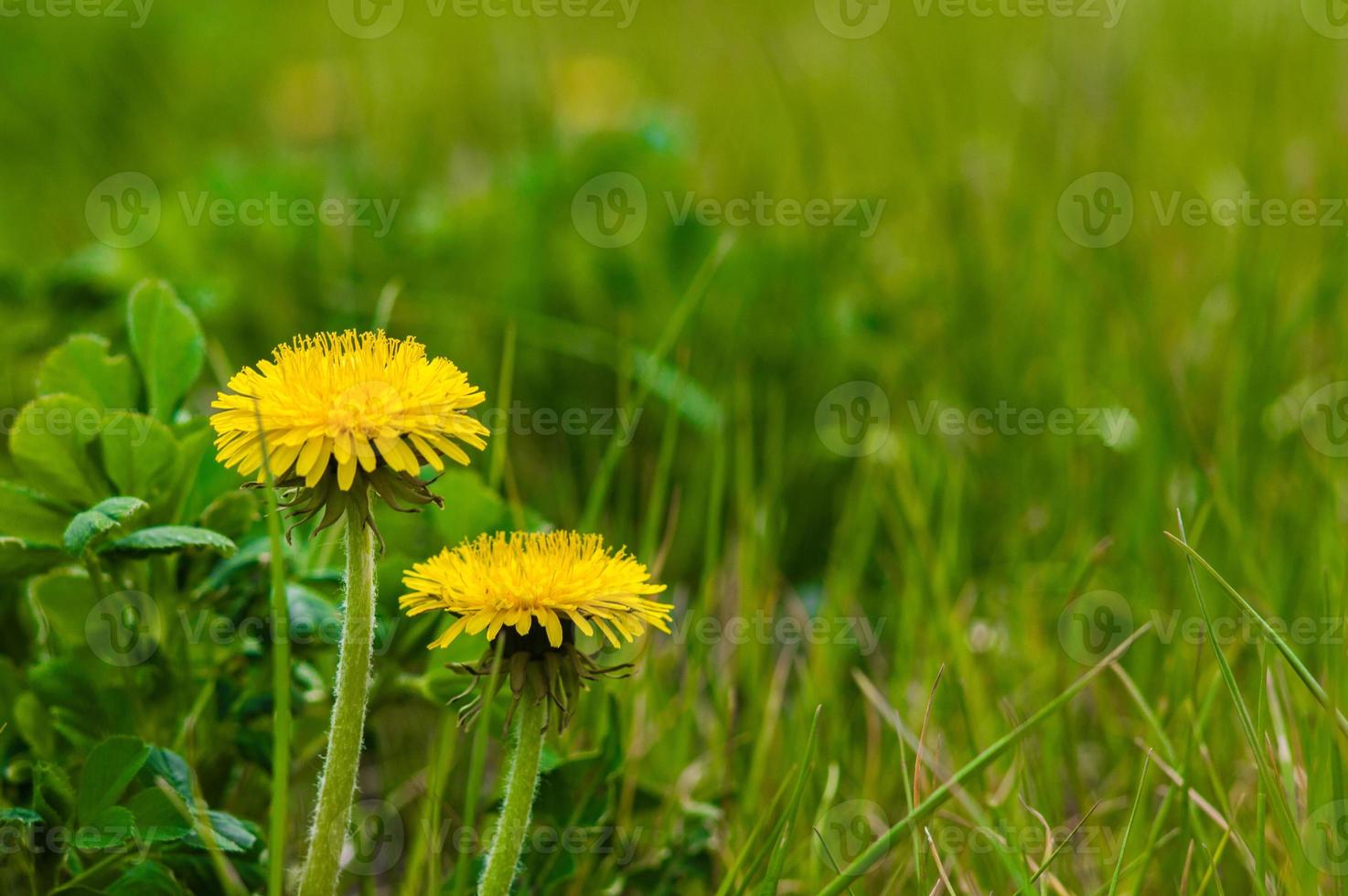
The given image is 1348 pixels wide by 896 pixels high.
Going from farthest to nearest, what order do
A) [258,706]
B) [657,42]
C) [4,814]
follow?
[657,42]
[258,706]
[4,814]

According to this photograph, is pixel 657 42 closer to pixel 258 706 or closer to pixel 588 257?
pixel 588 257

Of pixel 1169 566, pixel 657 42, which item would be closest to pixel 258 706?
A: pixel 1169 566

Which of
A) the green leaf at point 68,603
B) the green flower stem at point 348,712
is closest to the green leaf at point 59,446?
the green leaf at point 68,603

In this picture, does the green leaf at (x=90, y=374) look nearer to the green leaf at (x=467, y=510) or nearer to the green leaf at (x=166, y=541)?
the green leaf at (x=166, y=541)

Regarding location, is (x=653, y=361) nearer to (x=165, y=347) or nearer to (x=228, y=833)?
(x=165, y=347)

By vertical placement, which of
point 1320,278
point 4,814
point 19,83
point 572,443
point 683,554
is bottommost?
point 4,814

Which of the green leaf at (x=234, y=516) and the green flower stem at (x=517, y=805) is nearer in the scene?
the green flower stem at (x=517, y=805)

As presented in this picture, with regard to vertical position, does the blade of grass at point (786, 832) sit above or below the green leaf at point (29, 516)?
below
